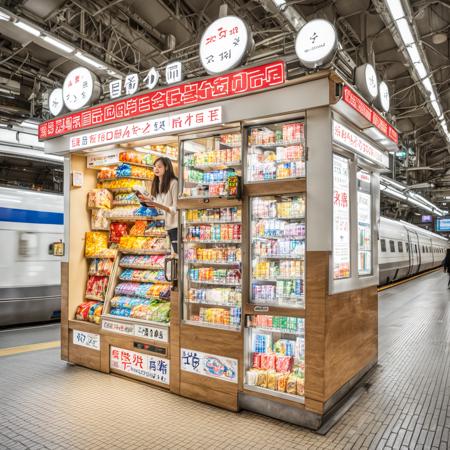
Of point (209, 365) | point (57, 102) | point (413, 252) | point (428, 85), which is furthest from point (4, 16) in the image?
point (413, 252)

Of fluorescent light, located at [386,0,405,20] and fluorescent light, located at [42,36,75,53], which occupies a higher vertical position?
fluorescent light, located at [42,36,75,53]

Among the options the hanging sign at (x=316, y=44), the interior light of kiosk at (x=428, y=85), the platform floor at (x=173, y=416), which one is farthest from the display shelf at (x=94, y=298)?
the interior light of kiosk at (x=428, y=85)

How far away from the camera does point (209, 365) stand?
4020mm

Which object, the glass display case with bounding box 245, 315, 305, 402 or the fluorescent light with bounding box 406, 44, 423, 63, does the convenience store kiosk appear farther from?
the fluorescent light with bounding box 406, 44, 423, 63

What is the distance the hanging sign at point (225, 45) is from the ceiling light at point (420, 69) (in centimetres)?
488

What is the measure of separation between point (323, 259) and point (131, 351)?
259 cm

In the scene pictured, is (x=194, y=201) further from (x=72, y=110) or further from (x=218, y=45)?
(x=72, y=110)

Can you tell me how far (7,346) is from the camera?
6.20m

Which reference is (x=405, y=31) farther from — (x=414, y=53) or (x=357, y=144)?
(x=357, y=144)

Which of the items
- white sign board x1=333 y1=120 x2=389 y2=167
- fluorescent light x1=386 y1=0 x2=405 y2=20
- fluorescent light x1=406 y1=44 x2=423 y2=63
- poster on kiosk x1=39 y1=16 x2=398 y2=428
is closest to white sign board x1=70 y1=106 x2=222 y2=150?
poster on kiosk x1=39 y1=16 x2=398 y2=428

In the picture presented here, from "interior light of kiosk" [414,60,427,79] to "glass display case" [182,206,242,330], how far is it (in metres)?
5.44

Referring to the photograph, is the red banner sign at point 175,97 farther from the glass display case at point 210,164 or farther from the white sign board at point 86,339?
the white sign board at point 86,339

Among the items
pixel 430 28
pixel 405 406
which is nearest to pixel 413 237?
pixel 430 28

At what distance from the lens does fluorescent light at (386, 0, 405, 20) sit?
17.4 ft
